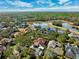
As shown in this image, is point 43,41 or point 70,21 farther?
point 70,21

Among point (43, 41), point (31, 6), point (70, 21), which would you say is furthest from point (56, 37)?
point (31, 6)

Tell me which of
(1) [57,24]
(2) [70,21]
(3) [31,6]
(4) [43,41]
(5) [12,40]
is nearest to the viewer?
A: (4) [43,41]

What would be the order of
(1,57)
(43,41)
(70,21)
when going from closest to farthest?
1. (1,57)
2. (43,41)
3. (70,21)

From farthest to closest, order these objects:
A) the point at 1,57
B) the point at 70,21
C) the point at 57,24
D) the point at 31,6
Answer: the point at 31,6 < the point at 70,21 < the point at 57,24 < the point at 1,57

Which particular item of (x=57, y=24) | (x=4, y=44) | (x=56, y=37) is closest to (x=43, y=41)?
(x=56, y=37)

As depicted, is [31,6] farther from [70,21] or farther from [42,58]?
[42,58]

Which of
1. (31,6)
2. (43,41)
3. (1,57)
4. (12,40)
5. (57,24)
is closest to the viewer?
(1,57)

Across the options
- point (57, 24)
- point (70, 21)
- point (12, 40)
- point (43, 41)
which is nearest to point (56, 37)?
point (43, 41)

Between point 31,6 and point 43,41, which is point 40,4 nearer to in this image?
point 31,6

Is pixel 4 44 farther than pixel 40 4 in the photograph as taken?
No
